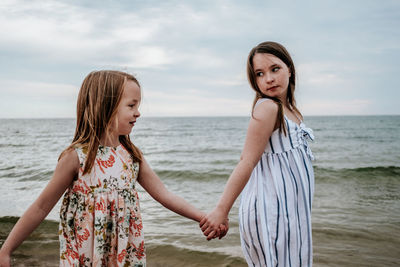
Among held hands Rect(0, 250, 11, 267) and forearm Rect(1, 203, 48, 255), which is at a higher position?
forearm Rect(1, 203, 48, 255)

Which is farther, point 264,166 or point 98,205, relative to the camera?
point 264,166

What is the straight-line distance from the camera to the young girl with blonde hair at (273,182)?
1965 mm

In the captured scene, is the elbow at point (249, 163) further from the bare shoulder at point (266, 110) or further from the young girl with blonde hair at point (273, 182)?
the bare shoulder at point (266, 110)

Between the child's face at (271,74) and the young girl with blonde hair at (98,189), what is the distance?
812mm

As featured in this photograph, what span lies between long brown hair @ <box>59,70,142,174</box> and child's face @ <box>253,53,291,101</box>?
866 mm

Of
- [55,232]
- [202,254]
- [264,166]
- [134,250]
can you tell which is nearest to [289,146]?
[264,166]

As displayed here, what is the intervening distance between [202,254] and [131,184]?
2.72 meters

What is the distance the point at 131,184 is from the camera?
209 cm

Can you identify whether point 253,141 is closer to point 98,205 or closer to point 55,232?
point 98,205

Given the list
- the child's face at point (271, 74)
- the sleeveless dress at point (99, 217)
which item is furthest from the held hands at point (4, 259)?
the child's face at point (271, 74)

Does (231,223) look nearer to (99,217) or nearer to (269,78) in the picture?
(269,78)

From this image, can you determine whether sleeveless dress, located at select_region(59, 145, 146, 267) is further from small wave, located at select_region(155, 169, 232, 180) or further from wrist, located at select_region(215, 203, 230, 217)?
small wave, located at select_region(155, 169, 232, 180)

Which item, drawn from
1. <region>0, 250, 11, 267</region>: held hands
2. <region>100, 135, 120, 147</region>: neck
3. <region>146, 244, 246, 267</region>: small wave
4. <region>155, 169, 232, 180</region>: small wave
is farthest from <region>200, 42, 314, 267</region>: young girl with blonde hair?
<region>155, 169, 232, 180</region>: small wave

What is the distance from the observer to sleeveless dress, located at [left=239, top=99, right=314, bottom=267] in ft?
6.43
